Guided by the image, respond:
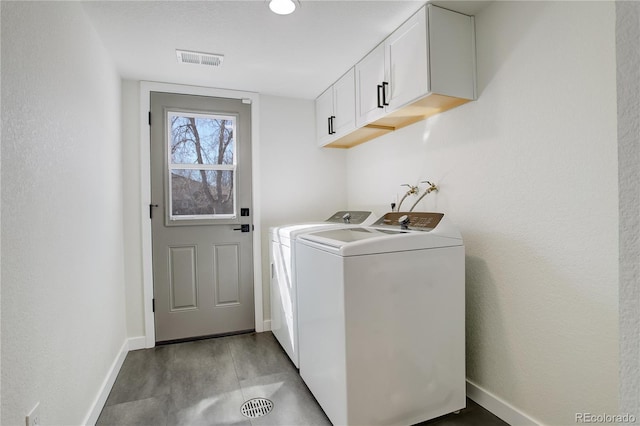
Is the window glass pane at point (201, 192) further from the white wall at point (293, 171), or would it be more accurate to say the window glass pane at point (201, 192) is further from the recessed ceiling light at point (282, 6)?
the recessed ceiling light at point (282, 6)

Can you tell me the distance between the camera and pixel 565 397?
1452 millimetres

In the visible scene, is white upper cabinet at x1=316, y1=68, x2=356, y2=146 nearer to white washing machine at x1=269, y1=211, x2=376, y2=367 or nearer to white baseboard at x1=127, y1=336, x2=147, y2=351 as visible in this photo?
white washing machine at x1=269, y1=211, x2=376, y2=367

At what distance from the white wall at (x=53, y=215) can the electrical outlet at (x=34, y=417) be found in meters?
0.02

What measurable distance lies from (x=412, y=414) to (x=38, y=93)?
7.23ft

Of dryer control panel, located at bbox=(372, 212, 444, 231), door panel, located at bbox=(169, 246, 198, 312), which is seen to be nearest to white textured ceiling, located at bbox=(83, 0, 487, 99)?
dryer control panel, located at bbox=(372, 212, 444, 231)

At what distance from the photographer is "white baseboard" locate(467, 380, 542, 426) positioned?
1.62m

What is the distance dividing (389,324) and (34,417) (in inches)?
56.3

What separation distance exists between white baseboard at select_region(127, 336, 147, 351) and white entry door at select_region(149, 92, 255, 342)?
11 cm

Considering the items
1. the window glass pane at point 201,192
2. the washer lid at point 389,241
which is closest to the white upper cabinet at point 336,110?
the window glass pane at point 201,192

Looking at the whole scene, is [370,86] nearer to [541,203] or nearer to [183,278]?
[541,203]

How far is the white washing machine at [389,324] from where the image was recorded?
4.99ft

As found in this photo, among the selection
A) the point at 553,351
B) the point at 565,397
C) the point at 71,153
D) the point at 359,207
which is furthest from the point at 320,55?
the point at 565,397

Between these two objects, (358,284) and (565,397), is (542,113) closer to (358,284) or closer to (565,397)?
(358,284)

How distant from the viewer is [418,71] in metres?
1.83
